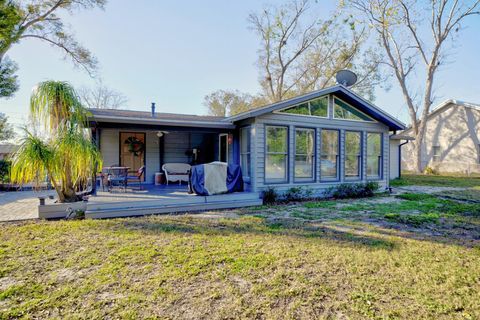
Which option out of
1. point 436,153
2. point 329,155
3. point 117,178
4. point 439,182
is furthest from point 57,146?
point 436,153

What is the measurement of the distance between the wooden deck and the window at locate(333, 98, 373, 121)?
4307mm

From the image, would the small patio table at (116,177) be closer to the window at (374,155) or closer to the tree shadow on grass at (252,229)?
the tree shadow on grass at (252,229)

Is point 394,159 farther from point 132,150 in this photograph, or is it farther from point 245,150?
point 132,150

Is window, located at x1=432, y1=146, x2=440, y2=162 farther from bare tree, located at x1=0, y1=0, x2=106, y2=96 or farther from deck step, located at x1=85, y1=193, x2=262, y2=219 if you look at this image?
bare tree, located at x1=0, y1=0, x2=106, y2=96

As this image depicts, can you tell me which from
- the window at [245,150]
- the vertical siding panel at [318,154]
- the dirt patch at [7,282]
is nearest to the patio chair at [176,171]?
the window at [245,150]

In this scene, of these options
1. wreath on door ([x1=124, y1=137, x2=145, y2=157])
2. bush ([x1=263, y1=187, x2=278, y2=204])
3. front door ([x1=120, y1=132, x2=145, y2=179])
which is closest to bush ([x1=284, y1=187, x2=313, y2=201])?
bush ([x1=263, y1=187, x2=278, y2=204])

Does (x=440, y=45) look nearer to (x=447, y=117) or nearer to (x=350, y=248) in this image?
(x=447, y=117)

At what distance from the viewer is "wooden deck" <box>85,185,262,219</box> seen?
634 cm

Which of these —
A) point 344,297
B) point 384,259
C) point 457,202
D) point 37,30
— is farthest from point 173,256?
point 37,30

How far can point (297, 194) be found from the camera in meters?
8.78

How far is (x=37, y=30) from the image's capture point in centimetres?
1519

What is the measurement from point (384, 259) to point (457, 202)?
6742 mm

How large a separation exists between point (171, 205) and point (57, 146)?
2.96m

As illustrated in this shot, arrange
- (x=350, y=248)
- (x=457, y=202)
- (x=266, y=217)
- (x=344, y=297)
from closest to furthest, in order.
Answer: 1. (x=344, y=297)
2. (x=350, y=248)
3. (x=266, y=217)
4. (x=457, y=202)
